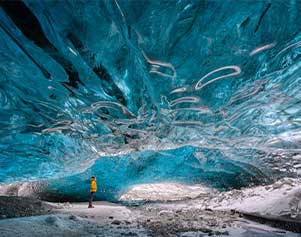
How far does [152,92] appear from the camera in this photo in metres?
9.03

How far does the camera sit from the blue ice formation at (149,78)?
572 centimetres

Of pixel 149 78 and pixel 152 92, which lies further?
pixel 152 92

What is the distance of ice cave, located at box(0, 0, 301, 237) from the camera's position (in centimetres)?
578

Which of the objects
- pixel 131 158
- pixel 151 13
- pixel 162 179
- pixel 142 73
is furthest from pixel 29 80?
pixel 162 179

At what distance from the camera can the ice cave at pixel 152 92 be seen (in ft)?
19.0

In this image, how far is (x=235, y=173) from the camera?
70.7 ft

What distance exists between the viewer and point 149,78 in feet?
26.5

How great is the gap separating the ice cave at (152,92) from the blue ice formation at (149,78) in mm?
34

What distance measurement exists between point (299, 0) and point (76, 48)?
5.28 m

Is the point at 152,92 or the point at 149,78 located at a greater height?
the point at 152,92

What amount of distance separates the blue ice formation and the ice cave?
0.11ft

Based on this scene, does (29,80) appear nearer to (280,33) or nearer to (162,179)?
(280,33)

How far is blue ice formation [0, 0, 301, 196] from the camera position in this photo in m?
5.72

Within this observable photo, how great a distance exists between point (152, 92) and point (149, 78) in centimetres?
102
